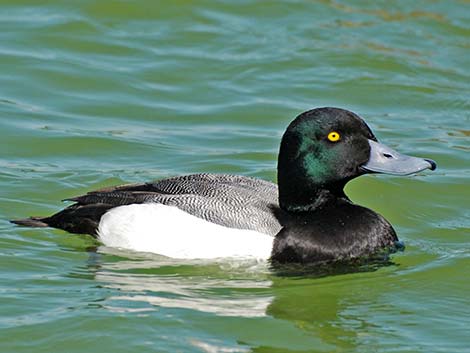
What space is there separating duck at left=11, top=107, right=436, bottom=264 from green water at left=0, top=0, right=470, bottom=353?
0.17m

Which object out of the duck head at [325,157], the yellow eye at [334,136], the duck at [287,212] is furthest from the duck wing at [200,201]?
the yellow eye at [334,136]

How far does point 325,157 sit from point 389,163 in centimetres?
49

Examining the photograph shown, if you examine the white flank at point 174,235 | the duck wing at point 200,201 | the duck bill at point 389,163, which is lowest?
the white flank at point 174,235

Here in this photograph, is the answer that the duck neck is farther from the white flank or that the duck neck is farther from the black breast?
the white flank

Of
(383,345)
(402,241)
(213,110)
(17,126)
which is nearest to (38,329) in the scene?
(383,345)

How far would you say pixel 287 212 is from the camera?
8.49 m

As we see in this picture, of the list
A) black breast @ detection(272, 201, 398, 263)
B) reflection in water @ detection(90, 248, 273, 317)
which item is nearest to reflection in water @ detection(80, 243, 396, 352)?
reflection in water @ detection(90, 248, 273, 317)

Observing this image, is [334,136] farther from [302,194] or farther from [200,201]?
[200,201]

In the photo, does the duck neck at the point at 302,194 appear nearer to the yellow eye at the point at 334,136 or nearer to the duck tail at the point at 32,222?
the yellow eye at the point at 334,136

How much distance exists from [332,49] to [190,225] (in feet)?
22.9

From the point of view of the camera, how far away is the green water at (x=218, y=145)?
23.6ft

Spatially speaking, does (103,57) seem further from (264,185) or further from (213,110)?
(264,185)

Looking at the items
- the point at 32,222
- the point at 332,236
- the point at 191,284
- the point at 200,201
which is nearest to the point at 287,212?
the point at 332,236

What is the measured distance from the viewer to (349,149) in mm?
8344
